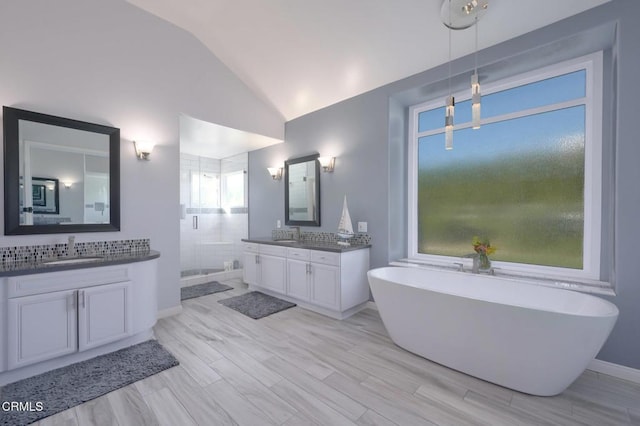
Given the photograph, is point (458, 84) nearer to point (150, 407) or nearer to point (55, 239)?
point (150, 407)

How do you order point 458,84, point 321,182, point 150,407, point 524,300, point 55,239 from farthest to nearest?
point 321,182, point 458,84, point 55,239, point 524,300, point 150,407

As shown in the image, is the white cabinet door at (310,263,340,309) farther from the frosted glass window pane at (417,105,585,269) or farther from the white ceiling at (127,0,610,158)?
the white ceiling at (127,0,610,158)

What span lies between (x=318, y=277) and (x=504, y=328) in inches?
78.6

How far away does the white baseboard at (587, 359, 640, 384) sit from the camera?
6.64 ft

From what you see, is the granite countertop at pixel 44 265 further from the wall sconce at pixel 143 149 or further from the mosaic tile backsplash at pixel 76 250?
the wall sconce at pixel 143 149

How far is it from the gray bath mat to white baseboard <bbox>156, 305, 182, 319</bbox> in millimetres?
572

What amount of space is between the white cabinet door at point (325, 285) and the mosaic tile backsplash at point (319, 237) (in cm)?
60

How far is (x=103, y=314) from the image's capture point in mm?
2359

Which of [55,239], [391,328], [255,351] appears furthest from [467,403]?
[55,239]

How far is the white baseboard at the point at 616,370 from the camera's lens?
2.03 metres

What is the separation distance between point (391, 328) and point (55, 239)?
3.37 meters

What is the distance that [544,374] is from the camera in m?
1.79

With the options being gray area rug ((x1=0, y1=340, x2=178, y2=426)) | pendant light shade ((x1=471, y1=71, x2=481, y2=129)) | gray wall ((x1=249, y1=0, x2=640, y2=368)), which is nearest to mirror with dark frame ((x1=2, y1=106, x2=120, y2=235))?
gray area rug ((x1=0, y1=340, x2=178, y2=426))

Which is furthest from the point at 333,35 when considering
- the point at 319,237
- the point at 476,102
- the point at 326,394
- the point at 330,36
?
the point at 326,394
